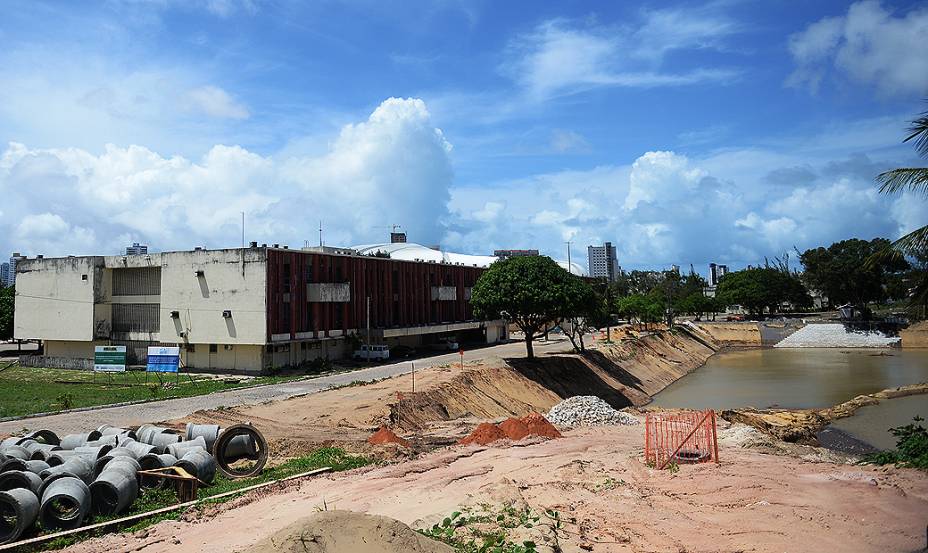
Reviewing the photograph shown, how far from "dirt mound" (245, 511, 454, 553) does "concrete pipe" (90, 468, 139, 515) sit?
22.5 feet

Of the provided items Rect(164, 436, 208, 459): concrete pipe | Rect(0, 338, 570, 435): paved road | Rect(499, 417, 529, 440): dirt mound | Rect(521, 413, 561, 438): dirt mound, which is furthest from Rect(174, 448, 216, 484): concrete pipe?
Rect(521, 413, 561, 438): dirt mound

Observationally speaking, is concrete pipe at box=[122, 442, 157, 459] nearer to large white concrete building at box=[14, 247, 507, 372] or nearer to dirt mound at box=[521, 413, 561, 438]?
dirt mound at box=[521, 413, 561, 438]

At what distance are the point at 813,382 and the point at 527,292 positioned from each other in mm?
30298

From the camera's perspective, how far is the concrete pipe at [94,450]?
16984mm

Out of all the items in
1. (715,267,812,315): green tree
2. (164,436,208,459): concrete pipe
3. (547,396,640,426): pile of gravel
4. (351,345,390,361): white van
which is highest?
(715,267,812,315): green tree

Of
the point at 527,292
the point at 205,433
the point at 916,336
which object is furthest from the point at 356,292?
the point at 916,336

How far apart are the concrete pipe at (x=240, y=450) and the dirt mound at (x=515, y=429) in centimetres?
919

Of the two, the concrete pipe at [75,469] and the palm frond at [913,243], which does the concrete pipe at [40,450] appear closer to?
the concrete pipe at [75,469]

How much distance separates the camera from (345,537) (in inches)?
377

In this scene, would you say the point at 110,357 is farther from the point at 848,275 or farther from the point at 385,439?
the point at 848,275

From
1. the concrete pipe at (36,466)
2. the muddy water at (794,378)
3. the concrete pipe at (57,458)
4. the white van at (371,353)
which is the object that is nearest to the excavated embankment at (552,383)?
the muddy water at (794,378)

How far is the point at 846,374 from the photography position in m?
62.6

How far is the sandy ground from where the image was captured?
12.8 meters

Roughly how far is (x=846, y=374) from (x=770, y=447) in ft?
149
